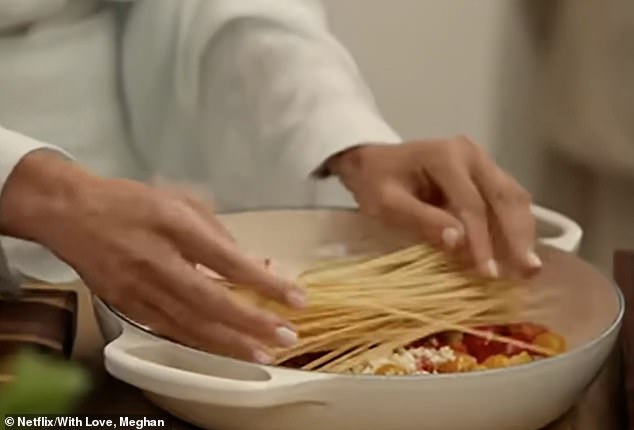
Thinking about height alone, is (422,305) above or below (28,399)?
below

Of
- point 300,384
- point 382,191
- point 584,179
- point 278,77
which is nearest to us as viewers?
point 300,384

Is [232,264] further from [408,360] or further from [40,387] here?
[40,387]

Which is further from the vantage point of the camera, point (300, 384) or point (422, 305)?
point (422, 305)

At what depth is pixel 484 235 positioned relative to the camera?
0.77m

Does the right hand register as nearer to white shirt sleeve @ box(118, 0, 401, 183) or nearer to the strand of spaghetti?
the strand of spaghetti

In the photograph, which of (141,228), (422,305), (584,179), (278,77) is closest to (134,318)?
(141,228)

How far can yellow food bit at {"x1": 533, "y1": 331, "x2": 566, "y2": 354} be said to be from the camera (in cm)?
72

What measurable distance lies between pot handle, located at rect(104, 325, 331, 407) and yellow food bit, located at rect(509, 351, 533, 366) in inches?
4.9

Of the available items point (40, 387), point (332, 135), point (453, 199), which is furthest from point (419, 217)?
point (40, 387)

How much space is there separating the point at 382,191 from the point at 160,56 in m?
0.28

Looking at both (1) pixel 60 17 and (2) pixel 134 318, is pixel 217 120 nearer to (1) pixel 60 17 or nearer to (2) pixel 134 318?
(1) pixel 60 17

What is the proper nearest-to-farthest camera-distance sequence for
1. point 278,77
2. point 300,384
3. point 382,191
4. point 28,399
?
point 28,399
point 300,384
point 382,191
point 278,77

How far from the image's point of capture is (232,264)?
0.66 m

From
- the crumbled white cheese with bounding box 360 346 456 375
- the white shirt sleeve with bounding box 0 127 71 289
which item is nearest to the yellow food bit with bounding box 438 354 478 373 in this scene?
the crumbled white cheese with bounding box 360 346 456 375
